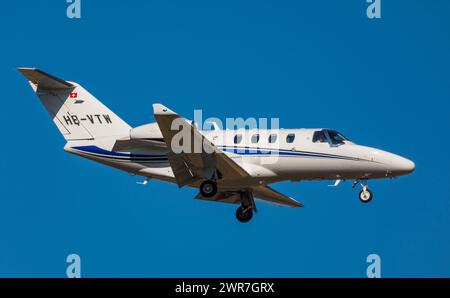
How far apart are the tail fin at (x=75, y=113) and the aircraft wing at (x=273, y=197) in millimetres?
5002

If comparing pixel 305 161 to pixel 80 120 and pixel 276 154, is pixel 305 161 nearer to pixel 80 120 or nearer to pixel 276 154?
pixel 276 154

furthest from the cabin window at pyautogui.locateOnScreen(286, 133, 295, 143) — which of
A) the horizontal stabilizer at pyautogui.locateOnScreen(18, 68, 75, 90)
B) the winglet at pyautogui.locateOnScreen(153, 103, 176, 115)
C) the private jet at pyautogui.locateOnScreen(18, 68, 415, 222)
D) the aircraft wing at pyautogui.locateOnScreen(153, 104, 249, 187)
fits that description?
the horizontal stabilizer at pyautogui.locateOnScreen(18, 68, 75, 90)

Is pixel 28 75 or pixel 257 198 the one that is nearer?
pixel 28 75

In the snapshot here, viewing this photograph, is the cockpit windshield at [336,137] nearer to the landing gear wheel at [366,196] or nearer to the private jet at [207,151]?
the private jet at [207,151]

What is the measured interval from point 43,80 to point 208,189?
6452mm

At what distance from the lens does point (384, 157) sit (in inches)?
997

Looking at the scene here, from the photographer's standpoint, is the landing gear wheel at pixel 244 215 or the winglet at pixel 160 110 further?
the landing gear wheel at pixel 244 215

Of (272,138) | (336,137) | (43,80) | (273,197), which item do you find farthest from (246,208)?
(43,80)

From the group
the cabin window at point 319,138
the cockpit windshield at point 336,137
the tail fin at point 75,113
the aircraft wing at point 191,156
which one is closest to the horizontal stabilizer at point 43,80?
the tail fin at point 75,113

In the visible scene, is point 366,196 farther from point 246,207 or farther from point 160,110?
point 160,110

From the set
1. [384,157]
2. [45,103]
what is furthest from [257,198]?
[45,103]

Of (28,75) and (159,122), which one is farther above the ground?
(28,75)

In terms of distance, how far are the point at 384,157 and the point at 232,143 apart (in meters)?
4.72

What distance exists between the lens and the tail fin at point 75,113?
88.5ft
